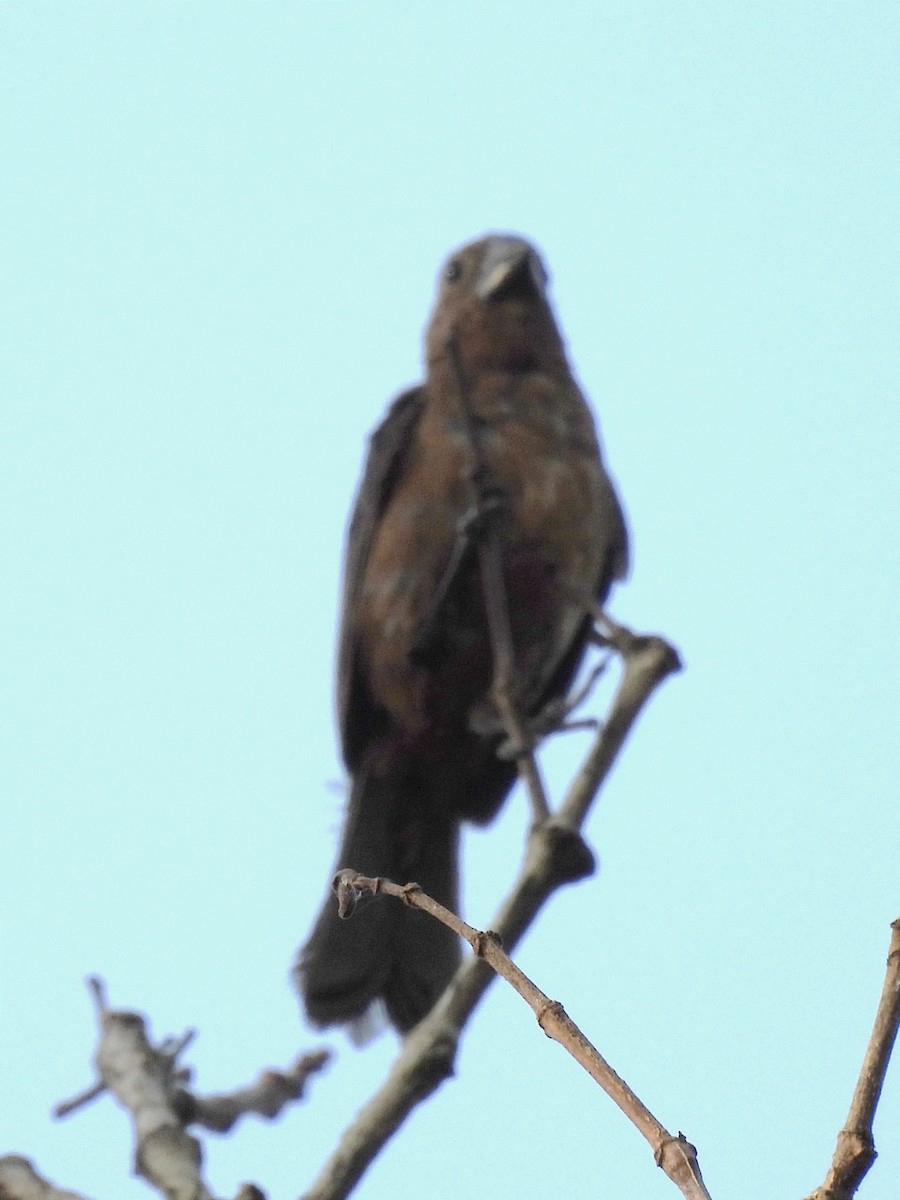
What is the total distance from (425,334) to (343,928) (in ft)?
7.78

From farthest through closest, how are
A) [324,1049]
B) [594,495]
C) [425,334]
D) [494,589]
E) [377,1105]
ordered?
[425,334], [594,495], [324,1049], [494,589], [377,1105]

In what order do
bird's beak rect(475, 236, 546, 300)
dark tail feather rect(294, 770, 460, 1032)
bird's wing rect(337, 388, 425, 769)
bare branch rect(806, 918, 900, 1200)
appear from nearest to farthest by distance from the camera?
bare branch rect(806, 918, 900, 1200)
dark tail feather rect(294, 770, 460, 1032)
bird's wing rect(337, 388, 425, 769)
bird's beak rect(475, 236, 546, 300)

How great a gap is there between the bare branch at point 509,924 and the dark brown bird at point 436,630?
2.05 metres

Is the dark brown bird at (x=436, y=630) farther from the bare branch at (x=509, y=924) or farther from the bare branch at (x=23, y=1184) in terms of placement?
the bare branch at (x=509, y=924)

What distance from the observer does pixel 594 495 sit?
16.8 ft

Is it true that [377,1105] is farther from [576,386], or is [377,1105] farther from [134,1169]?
[576,386]

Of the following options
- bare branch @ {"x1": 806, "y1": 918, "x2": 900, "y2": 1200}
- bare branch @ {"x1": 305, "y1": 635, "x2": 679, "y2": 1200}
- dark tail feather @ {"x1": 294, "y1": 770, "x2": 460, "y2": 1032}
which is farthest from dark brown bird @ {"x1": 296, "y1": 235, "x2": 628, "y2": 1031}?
bare branch @ {"x1": 806, "y1": 918, "x2": 900, "y2": 1200}

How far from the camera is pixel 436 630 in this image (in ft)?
15.6

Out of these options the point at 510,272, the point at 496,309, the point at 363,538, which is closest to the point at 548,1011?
the point at 363,538

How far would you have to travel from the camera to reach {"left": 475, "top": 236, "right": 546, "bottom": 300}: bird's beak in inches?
226

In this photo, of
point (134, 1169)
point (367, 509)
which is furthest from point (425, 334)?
point (134, 1169)

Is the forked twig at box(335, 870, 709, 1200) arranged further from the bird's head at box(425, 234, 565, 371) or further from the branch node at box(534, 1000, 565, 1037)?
the bird's head at box(425, 234, 565, 371)

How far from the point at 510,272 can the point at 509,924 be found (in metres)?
3.91

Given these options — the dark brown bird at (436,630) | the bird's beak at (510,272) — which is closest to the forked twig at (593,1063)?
the dark brown bird at (436,630)
